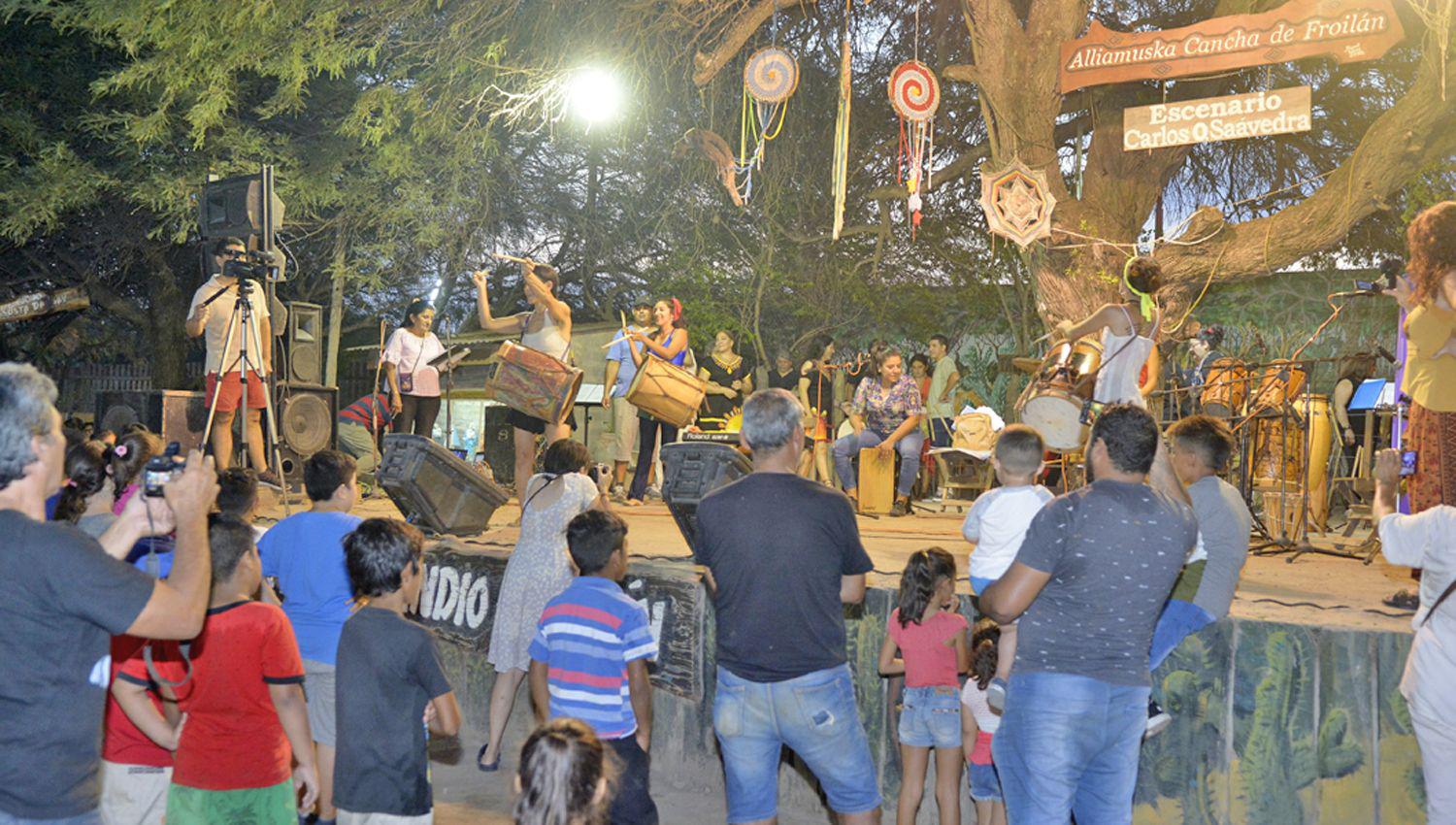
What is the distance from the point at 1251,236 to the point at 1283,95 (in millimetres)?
2085

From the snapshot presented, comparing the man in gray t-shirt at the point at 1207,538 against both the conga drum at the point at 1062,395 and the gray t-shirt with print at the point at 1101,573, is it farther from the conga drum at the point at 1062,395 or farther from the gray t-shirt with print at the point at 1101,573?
the conga drum at the point at 1062,395

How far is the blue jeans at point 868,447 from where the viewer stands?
11328 mm

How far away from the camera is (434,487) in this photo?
8680 mm

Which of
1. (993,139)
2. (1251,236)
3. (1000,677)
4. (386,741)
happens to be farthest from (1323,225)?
(386,741)

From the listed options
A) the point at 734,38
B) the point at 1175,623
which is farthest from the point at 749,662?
the point at 734,38

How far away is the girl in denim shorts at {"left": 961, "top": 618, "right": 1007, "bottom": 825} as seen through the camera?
5180 millimetres

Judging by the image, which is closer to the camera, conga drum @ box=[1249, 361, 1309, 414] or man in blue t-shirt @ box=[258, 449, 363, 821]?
man in blue t-shirt @ box=[258, 449, 363, 821]

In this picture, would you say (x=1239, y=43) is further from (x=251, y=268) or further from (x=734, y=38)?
(x=251, y=268)

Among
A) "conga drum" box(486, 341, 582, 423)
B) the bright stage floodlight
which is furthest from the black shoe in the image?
the bright stage floodlight

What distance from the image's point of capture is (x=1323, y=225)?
38.8 ft

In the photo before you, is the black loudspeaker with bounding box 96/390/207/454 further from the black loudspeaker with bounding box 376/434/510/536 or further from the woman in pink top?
the woman in pink top

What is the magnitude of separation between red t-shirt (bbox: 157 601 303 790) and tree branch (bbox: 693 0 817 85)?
965 cm

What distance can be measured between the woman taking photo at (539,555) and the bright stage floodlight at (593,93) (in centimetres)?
807

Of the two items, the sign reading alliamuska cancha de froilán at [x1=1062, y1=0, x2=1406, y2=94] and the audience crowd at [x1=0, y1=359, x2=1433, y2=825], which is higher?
the sign reading alliamuska cancha de froilán at [x1=1062, y1=0, x2=1406, y2=94]
